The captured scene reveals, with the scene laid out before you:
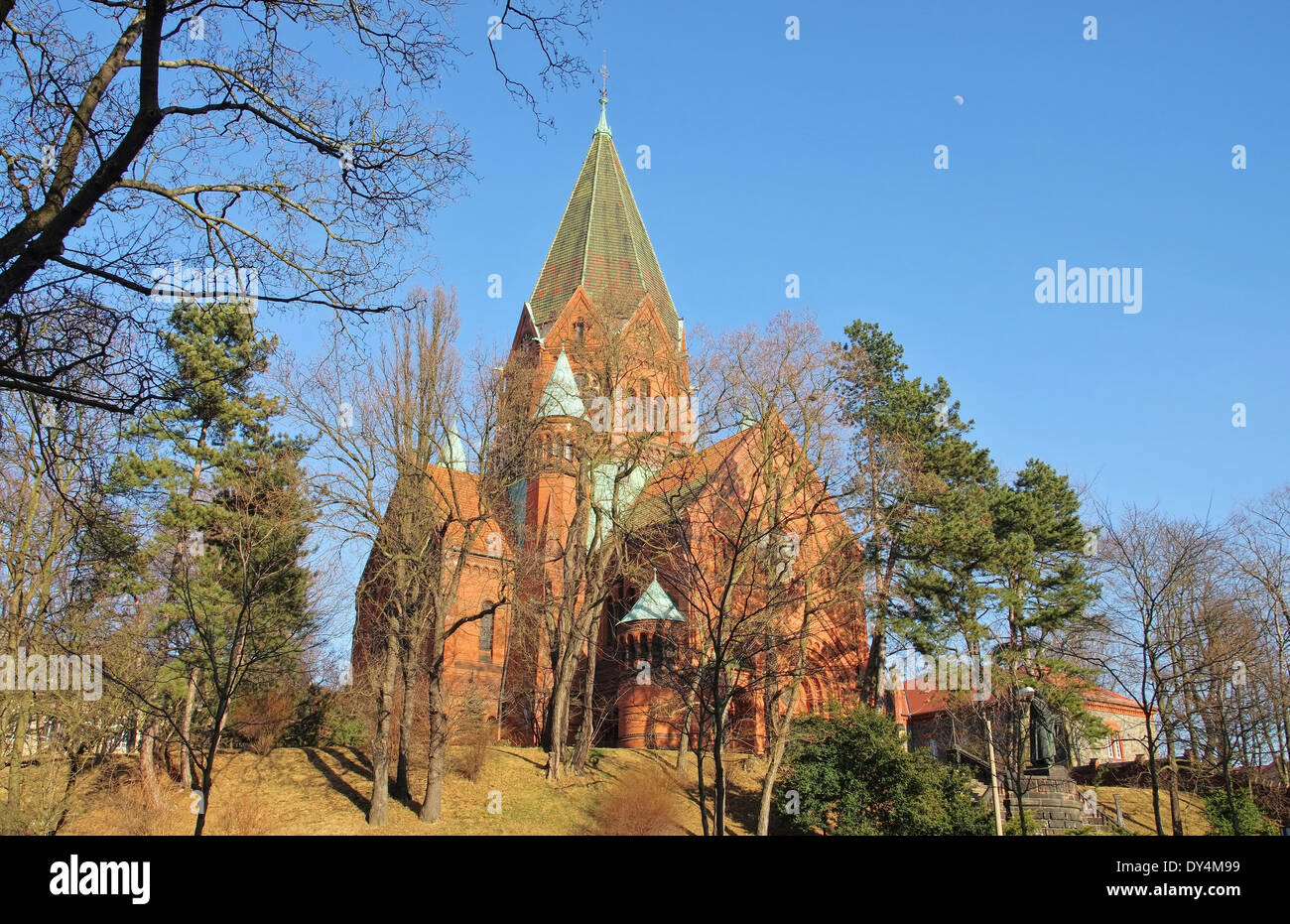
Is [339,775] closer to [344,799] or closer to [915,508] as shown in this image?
[344,799]

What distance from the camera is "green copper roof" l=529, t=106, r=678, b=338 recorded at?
45000mm

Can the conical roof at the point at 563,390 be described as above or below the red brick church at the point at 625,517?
above

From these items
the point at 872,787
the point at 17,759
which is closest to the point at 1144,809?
the point at 872,787

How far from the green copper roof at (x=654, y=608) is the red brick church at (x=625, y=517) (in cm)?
7

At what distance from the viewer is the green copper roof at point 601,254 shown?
45000mm

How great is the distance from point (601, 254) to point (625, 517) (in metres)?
23.0

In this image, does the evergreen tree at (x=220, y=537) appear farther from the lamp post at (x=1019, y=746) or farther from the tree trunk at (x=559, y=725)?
the lamp post at (x=1019, y=746)

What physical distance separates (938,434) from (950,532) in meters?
5.63

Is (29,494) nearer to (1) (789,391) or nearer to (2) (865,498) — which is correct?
(1) (789,391)

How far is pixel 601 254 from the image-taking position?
4600cm

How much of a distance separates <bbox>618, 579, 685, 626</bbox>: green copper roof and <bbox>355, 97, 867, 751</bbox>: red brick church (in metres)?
0.07

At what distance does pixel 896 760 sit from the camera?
22688 millimetres

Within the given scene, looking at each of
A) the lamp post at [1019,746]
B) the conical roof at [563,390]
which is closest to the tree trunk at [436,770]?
the lamp post at [1019,746]
